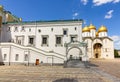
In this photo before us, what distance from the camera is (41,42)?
1226 inches

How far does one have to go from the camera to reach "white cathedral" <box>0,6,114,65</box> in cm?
2772

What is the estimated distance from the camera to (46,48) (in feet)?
101

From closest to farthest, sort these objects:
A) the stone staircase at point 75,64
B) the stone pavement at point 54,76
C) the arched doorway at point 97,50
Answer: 1. the stone pavement at point 54,76
2. the stone staircase at point 75,64
3. the arched doorway at point 97,50

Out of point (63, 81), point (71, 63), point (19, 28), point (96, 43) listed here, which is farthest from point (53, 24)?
point (96, 43)

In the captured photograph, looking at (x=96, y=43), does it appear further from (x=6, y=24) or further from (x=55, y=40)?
(x=6, y=24)

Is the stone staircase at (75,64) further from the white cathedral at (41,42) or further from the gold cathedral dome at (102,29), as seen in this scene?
the gold cathedral dome at (102,29)

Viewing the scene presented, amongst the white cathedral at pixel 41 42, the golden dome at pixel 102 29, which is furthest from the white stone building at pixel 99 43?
the white cathedral at pixel 41 42

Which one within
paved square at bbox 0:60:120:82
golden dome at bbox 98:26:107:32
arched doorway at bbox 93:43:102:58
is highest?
golden dome at bbox 98:26:107:32

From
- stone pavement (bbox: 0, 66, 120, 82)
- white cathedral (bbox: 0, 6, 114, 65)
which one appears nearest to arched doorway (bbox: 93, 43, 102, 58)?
white cathedral (bbox: 0, 6, 114, 65)

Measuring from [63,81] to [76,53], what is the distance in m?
19.2

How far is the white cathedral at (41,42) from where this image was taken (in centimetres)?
2772

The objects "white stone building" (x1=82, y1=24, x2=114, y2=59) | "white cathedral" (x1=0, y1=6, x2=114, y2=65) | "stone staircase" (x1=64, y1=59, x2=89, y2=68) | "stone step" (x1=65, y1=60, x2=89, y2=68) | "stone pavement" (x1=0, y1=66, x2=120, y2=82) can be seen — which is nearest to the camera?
"stone pavement" (x1=0, y1=66, x2=120, y2=82)

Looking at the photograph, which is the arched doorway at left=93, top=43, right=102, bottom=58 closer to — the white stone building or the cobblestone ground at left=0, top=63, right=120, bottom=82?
the white stone building

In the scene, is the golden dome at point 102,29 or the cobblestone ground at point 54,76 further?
the golden dome at point 102,29
